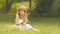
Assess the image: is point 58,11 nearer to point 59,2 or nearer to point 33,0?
point 59,2

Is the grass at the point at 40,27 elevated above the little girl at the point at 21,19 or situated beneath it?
situated beneath

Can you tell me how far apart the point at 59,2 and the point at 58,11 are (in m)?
0.92

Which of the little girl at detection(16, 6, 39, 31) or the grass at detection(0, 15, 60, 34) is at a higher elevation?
the little girl at detection(16, 6, 39, 31)

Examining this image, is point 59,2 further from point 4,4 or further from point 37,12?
point 4,4

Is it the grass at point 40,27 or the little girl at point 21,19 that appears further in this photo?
the little girl at point 21,19

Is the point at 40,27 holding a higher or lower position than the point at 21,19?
lower

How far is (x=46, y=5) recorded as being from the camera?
2547cm

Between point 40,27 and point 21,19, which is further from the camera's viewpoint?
point 40,27

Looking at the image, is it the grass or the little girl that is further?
the little girl

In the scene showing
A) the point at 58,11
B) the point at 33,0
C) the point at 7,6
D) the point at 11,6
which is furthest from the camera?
the point at 11,6

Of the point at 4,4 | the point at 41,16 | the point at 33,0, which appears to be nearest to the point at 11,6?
the point at 4,4

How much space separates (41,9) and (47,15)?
918 millimetres

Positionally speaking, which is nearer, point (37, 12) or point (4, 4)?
point (37, 12)

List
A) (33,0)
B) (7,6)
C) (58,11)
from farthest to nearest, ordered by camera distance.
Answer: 1. (7,6)
2. (33,0)
3. (58,11)
